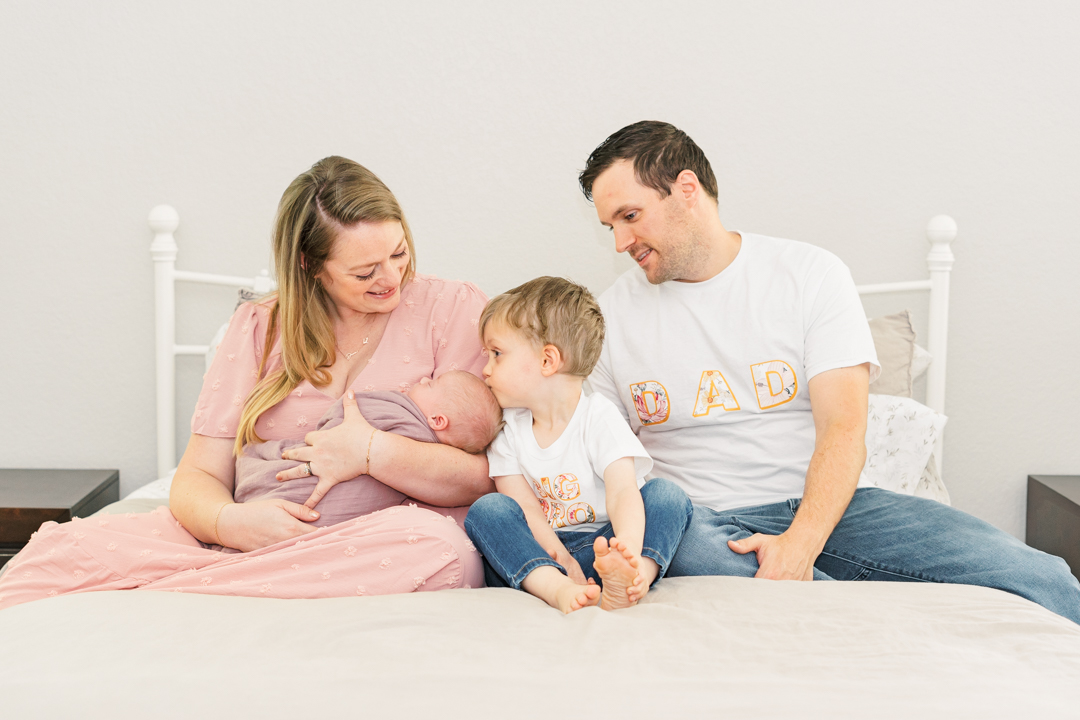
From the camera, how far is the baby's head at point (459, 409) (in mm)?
1383

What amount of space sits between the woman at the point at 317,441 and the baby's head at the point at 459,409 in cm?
3

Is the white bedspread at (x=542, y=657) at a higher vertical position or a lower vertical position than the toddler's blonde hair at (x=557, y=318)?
lower

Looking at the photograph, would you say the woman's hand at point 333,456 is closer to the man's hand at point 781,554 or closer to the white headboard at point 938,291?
the man's hand at point 781,554

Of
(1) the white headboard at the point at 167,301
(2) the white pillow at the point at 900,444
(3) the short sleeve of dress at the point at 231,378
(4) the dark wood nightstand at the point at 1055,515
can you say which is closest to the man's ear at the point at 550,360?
(3) the short sleeve of dress at the point at 231,378

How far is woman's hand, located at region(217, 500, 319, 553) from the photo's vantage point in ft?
4.14

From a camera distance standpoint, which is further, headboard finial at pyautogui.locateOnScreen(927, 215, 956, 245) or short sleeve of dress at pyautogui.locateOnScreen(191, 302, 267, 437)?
headboard finial at pyautogui.locateOnScreen(927, 215, 956, 245)

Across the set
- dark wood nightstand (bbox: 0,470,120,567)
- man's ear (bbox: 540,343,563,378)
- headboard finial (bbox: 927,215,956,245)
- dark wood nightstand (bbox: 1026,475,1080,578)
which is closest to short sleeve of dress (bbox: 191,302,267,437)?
man's ear (bbox: 540,343,563,378)

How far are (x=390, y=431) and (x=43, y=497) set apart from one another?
3.88 ft

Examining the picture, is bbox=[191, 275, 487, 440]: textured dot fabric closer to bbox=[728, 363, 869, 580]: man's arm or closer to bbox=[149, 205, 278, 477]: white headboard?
bbox=[728, 363, 869, 580]: man's arm

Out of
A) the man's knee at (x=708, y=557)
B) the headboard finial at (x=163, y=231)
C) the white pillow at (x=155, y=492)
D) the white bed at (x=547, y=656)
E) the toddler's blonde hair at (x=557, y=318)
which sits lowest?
the white pillow at (x=155, y=492)

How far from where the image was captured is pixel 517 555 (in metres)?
1.21

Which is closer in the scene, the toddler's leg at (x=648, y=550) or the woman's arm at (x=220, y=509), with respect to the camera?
the toddler's leg at (x=648, y=550)

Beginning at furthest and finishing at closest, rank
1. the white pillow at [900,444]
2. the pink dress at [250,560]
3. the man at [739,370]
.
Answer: the white pillow at [900,444], the man at [739,370], the pink dress at [250,560]

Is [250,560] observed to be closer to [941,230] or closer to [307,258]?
[307,258]
